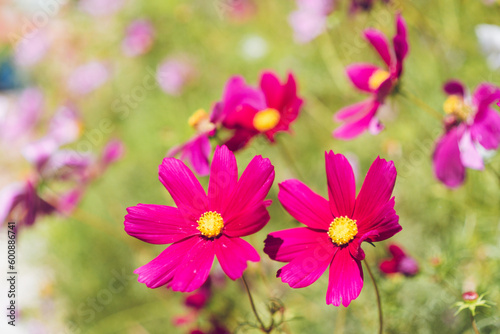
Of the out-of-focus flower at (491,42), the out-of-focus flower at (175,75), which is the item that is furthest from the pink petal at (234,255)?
the out-of-focus flower at (175,75)

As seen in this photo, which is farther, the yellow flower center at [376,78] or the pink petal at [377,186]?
the yellow flower center at [376,78]

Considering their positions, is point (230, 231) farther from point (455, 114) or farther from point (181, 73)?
point (181, 73)

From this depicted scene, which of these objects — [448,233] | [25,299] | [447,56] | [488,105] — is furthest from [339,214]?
[25,299]

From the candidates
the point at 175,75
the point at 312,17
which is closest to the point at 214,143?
the point at 312,17

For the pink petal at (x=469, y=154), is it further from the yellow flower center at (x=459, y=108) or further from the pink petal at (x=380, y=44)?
the pink petal at (x=380, y=44)

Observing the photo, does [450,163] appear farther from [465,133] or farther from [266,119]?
[266,119]

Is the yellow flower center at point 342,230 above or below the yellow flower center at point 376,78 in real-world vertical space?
above
